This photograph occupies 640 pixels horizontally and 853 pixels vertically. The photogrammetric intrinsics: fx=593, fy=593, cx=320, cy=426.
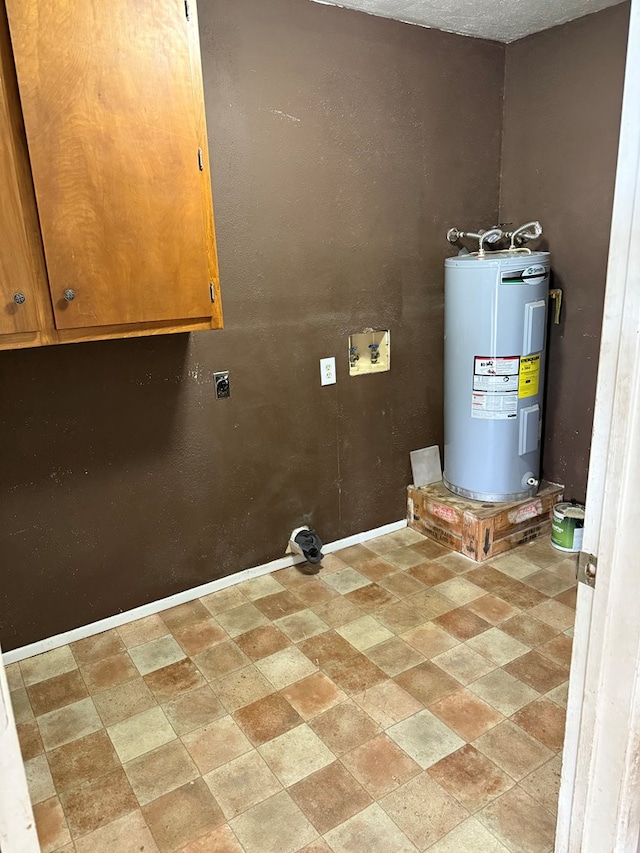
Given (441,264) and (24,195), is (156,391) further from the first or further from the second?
(441,264)

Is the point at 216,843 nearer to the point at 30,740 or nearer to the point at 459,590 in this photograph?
the point at 30,740

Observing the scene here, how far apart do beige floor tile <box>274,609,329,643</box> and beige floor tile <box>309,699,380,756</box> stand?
0.40 m

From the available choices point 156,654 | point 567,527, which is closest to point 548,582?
point 567,527

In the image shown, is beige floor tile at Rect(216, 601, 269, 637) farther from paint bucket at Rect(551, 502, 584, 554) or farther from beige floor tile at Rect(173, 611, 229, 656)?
paint bucket at Rect(551, 502, 584, 554)

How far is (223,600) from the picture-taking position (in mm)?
2588

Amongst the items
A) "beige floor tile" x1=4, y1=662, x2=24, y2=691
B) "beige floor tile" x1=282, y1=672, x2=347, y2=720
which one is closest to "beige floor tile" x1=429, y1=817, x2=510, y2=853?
"beige floor tile" x1=282, y1=672, x2=347, y2=720

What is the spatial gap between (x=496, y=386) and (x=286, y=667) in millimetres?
1547

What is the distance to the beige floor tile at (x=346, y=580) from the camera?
2654mm

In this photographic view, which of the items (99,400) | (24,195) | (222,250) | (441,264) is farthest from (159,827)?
(441,264)

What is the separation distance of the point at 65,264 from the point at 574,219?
2291mm

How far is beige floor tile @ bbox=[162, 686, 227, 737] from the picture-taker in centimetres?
191

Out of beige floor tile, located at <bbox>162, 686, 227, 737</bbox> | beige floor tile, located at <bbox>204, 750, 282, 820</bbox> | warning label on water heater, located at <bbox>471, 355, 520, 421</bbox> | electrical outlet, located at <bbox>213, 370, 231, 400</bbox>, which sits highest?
electrical outlet, located at <bbox>213, 370, 231, 400</bbox>

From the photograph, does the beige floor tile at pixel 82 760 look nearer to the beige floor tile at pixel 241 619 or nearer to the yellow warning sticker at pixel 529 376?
the beige floor tile at pixel 241 619

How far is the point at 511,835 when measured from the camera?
1.50m
